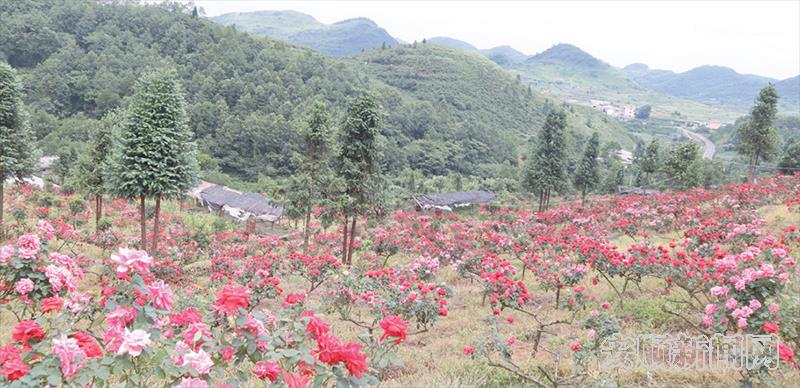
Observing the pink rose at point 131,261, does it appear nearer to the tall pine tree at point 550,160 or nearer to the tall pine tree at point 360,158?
the tall pine tree at point 360,158

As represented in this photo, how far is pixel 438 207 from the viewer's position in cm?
4022

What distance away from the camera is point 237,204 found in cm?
3547

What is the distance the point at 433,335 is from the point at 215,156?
6400 centimetres

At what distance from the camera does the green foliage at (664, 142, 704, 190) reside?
30016 millimetres

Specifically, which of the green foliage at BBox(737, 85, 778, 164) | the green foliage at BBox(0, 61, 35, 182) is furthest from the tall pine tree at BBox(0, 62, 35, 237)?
the green foliage at BBox(737, 85, 778, 164)

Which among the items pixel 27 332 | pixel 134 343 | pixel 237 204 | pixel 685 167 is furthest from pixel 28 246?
pixel 685 167

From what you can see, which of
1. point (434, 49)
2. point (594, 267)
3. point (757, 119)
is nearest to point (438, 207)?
point (757, 119)

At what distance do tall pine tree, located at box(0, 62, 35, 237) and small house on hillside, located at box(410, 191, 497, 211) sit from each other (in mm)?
28931

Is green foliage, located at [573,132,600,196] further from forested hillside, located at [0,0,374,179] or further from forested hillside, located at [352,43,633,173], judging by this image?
forested hillside, located at [352,43,633,173]

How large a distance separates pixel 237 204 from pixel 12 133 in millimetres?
21590

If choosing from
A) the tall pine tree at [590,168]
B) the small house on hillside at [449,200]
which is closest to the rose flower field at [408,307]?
the tall pine tree at [590,168]

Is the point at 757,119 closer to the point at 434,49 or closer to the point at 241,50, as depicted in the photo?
the point at 241,50

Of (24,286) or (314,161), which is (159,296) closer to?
(24,286)

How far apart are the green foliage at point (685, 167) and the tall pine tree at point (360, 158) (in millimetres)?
25041
